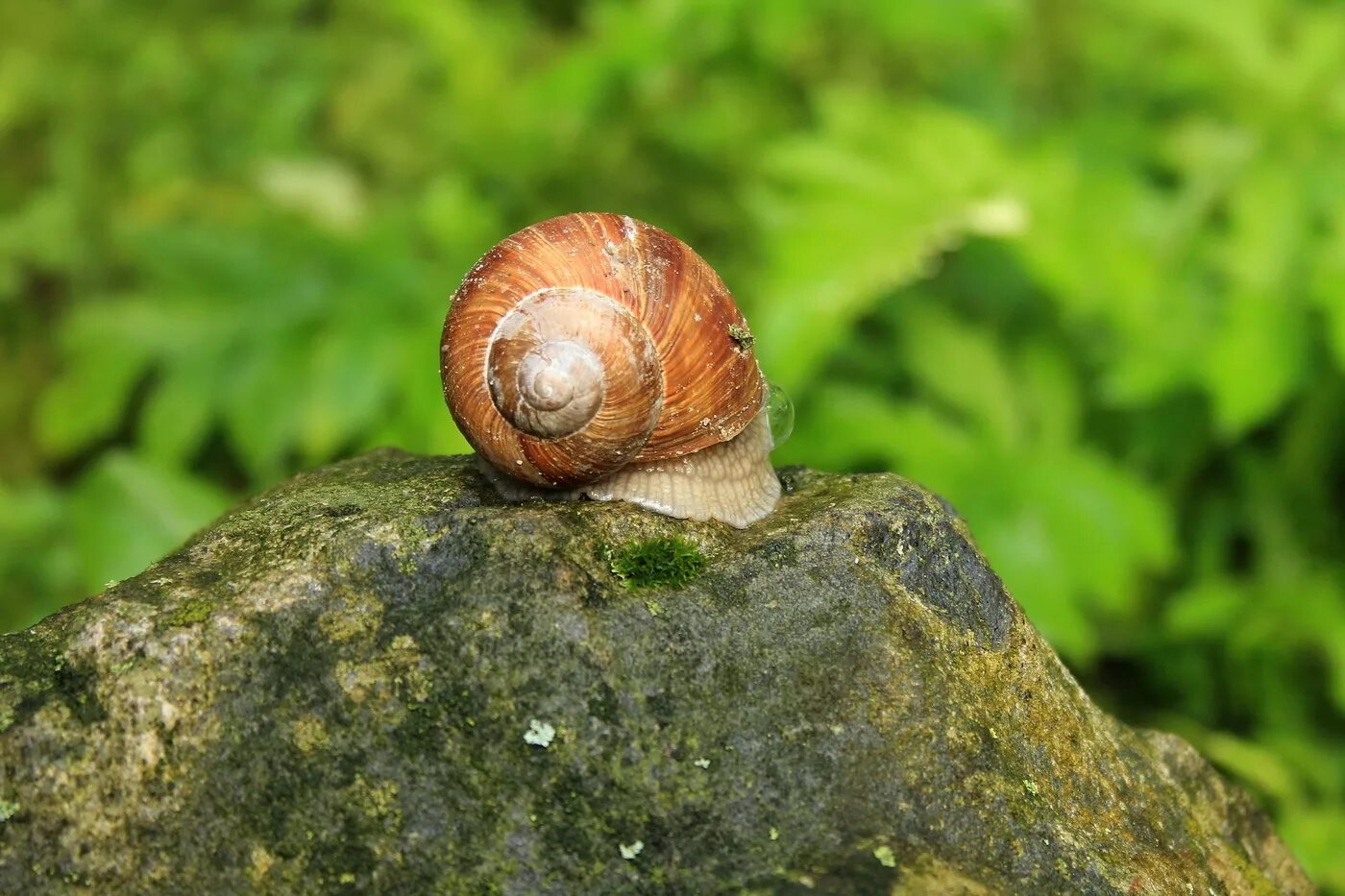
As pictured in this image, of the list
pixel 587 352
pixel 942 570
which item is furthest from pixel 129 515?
pixel 942 570

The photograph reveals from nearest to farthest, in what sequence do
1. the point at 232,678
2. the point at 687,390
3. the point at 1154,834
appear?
the point at 232,678
the point at 1154,834
the point at 687,390

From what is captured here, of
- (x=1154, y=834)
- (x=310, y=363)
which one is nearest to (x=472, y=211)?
(x=310, y=363)

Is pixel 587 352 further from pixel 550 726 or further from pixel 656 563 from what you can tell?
pixel 550 726

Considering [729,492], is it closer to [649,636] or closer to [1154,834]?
[649,636]

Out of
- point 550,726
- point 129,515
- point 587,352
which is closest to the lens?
point 550,726

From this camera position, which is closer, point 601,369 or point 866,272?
point 601,369

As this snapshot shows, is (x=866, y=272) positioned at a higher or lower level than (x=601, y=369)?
lower

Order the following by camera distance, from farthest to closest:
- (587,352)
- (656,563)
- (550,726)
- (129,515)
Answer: (129,515) < (587,352) < (656,563) < (550,726)
